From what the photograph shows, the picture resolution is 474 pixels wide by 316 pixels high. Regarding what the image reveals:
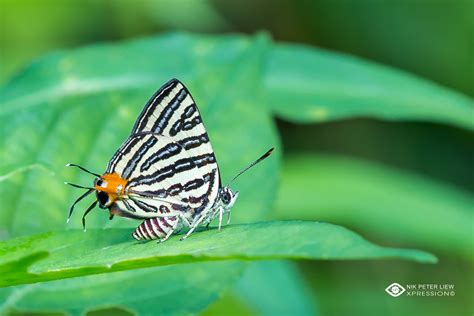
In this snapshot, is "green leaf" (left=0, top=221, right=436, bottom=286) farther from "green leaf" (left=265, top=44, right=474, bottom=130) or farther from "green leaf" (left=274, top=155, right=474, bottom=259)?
"green leaf" (left=274, top=155, right=474, bottom=259)

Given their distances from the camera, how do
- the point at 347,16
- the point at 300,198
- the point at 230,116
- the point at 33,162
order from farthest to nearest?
the point at 347,16 < the point at 300,198 < the point at 230,116 < the point at 33,162

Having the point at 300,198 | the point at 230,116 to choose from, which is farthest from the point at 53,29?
the point at 230,116

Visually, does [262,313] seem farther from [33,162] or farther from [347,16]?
[347,16]

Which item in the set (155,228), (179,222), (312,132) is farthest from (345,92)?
(312,132)

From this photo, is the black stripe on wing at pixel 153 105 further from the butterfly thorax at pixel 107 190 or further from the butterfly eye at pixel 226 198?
the butterfly eye at pixel 226 198

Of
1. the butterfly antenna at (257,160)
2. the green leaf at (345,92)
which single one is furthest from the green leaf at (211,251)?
the green leaf at (345,92)

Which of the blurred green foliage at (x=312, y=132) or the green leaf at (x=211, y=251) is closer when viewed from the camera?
the green leaf at (x=211, y=251)
